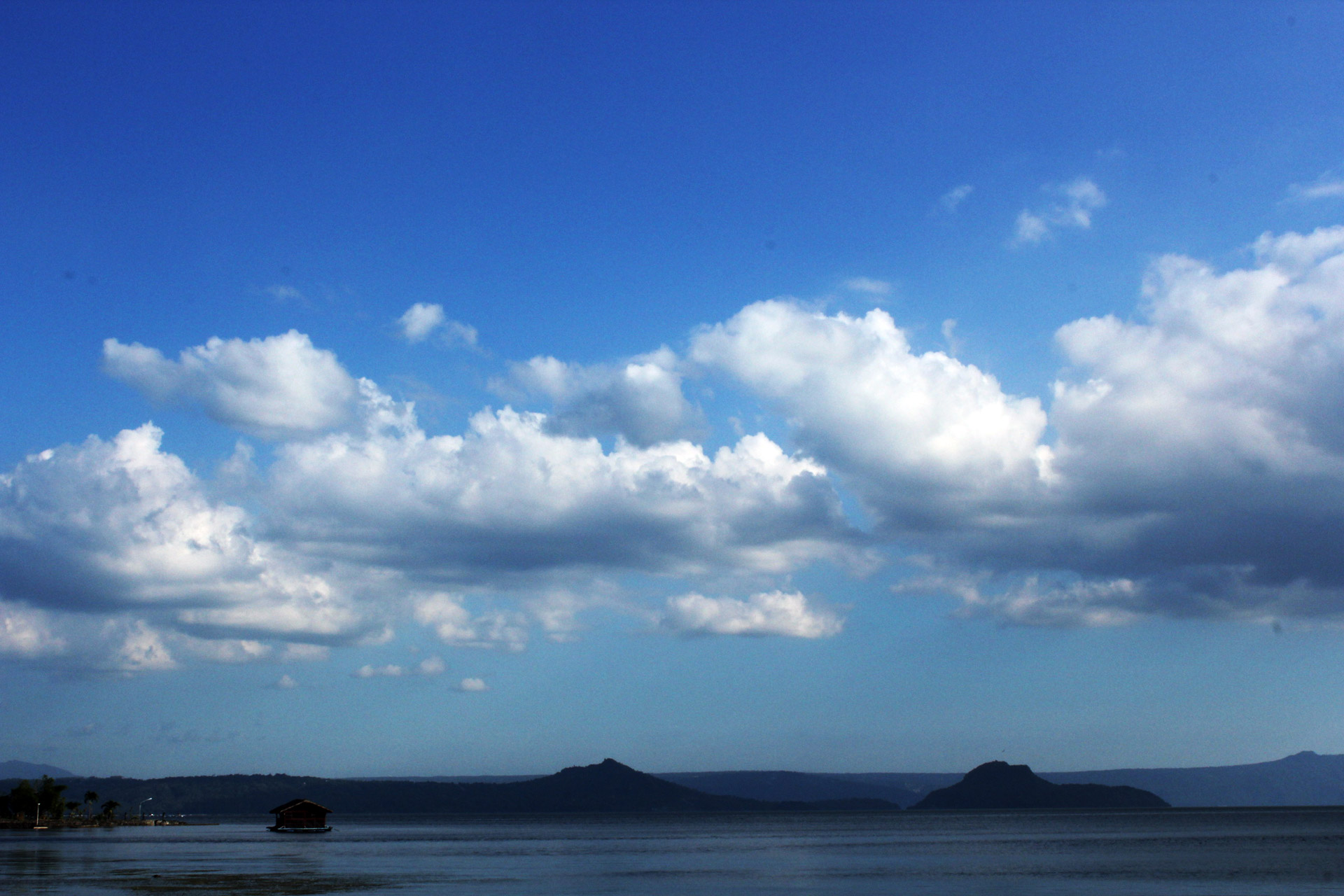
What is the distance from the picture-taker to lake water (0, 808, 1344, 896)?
234 feet

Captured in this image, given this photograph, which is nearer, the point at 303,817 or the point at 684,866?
the point at 684,866

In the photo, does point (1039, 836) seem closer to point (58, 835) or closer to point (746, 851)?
point (746, 851)

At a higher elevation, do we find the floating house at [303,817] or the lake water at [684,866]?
the lake water at [684,866]

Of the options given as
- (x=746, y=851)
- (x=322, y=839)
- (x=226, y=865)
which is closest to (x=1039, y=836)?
(x=746, y=851)

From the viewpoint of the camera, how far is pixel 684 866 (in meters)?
98.2

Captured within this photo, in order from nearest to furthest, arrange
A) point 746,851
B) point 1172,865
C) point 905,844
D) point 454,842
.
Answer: point 1172,865
point 746,851
point 905,844
point 454,842

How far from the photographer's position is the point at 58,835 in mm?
175125

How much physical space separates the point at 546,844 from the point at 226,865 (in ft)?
227

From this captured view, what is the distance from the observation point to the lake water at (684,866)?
71.2 m

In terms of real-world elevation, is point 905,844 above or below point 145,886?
below

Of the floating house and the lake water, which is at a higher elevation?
the lake water

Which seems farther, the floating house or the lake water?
the floating house

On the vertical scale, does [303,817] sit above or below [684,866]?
below

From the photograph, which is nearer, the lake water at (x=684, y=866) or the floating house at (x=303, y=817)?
the lake water at (x=684, y=866)
